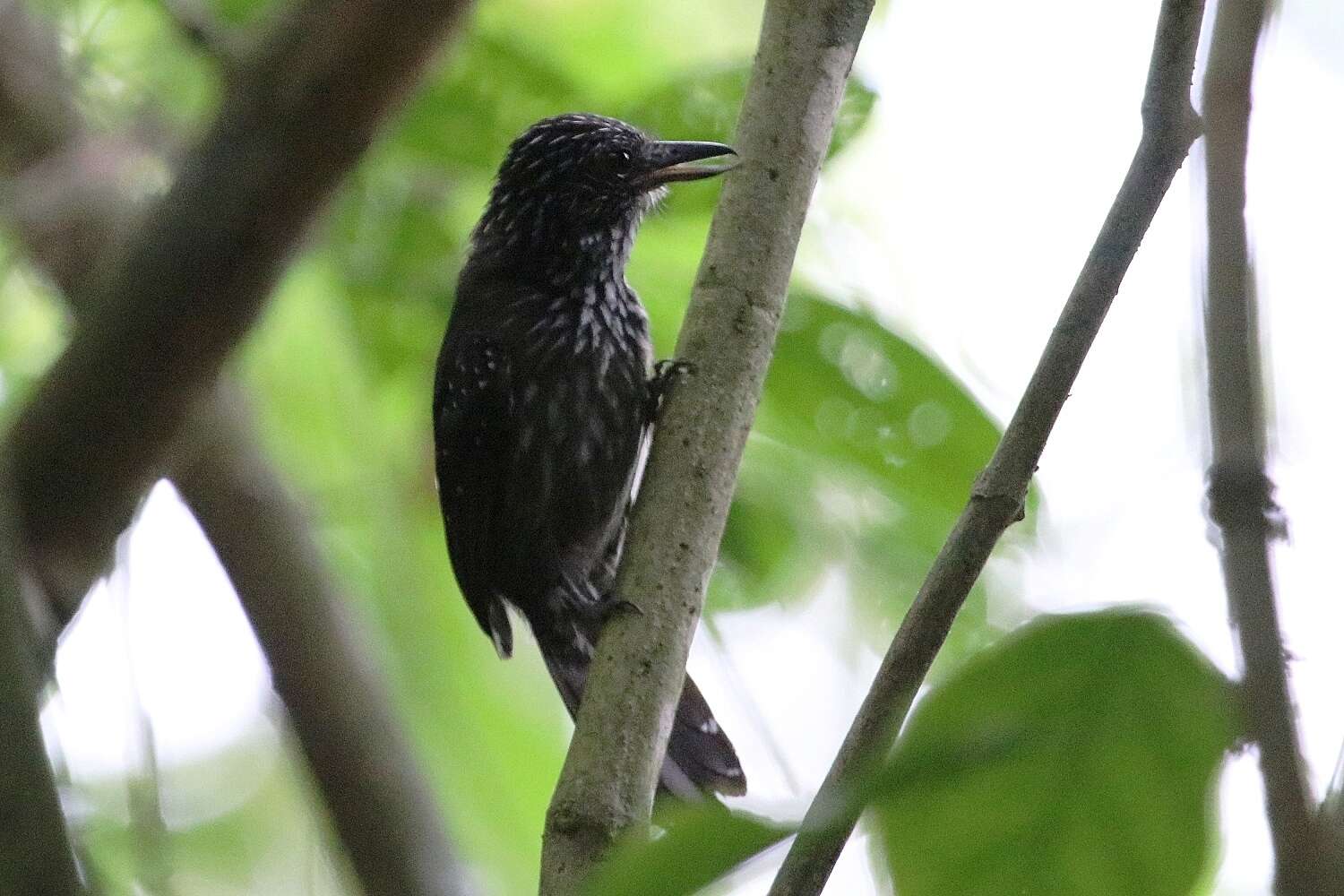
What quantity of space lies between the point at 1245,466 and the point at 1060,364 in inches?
25.3

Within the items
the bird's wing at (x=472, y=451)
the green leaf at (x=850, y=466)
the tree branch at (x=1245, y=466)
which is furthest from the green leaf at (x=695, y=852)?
the bird's wing at (x=472, y=451)

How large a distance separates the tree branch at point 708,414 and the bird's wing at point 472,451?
1.22m

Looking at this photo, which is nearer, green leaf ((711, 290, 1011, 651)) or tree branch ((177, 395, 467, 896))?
tree branch ((177, 395, 467, 896))

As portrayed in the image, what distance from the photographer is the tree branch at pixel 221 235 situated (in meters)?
2.24

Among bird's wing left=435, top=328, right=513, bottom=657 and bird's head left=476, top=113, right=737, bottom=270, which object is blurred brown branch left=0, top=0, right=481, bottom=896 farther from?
bird's head left=476, top=113, right=737, bottom=270

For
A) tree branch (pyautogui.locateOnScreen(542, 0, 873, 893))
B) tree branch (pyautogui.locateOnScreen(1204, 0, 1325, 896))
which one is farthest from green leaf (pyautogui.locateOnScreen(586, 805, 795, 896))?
tree branch (pyautogui.locateOnScreen(542, 0, 873, 893))

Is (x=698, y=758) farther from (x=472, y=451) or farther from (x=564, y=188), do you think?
(x=564, y=188)

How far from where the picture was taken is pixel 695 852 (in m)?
0.88

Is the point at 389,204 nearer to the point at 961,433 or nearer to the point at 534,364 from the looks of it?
the point at 534,364

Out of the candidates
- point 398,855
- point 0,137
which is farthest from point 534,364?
point 398,855

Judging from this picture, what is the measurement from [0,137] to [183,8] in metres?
0.49

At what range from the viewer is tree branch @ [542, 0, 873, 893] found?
1.96m

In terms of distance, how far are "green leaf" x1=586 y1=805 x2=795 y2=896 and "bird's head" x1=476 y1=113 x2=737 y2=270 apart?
304 cm

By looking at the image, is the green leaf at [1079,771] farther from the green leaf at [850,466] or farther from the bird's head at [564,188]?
the bird's head at [564,188]
